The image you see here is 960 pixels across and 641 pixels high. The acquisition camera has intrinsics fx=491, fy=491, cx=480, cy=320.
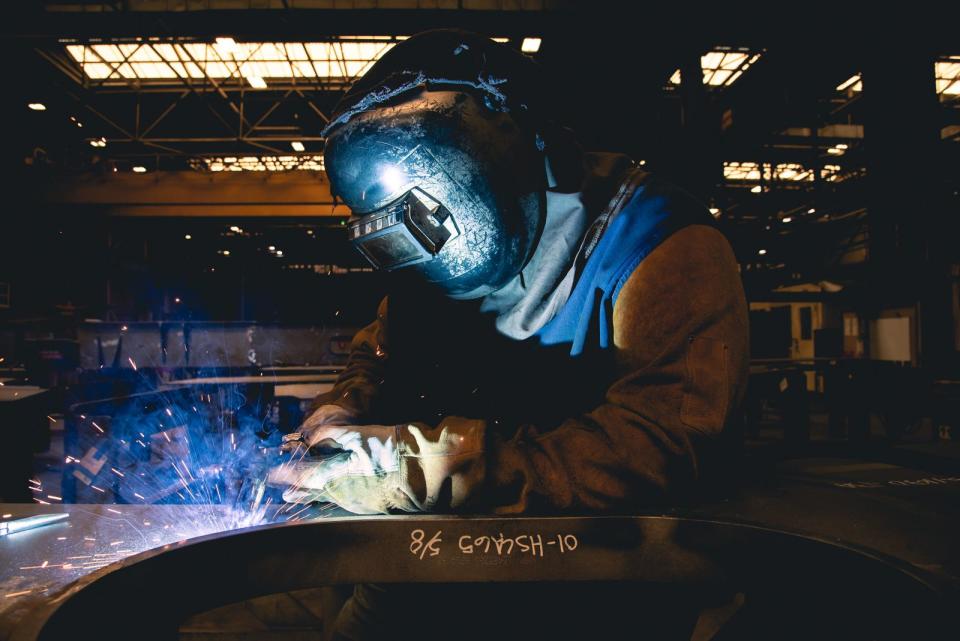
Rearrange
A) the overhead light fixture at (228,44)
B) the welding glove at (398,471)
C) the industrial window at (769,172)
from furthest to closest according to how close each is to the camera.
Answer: the industrial window at (769,172)
the overhead light fixture at (228,44)
the welding glove at (398,471)

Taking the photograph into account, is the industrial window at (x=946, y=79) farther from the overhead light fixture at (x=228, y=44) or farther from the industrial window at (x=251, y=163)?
the industrial window at (x=251, y=163)

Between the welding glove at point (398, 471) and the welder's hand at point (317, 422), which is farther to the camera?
the welder's hand at point (317, 422)

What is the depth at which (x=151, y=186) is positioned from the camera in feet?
28.7

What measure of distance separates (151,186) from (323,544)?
1004cm

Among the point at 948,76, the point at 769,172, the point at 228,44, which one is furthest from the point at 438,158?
the point at 769,172

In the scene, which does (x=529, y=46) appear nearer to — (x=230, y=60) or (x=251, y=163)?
(x=230, y=60)

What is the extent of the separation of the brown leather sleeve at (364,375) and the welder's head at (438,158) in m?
0.51

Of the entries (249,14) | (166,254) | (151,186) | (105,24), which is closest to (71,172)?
(151,186)

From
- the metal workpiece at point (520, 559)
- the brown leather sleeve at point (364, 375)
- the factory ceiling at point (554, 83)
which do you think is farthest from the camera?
the factory ceiling at point (554, 83)

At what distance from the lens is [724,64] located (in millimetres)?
7098

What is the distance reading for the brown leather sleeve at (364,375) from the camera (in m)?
1.47

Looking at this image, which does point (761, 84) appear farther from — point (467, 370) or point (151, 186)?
point (151, 186)

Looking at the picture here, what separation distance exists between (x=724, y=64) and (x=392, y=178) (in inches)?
310

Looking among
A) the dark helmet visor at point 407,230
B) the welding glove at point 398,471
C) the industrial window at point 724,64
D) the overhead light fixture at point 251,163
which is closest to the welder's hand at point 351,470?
the welding glove at point 398,471
